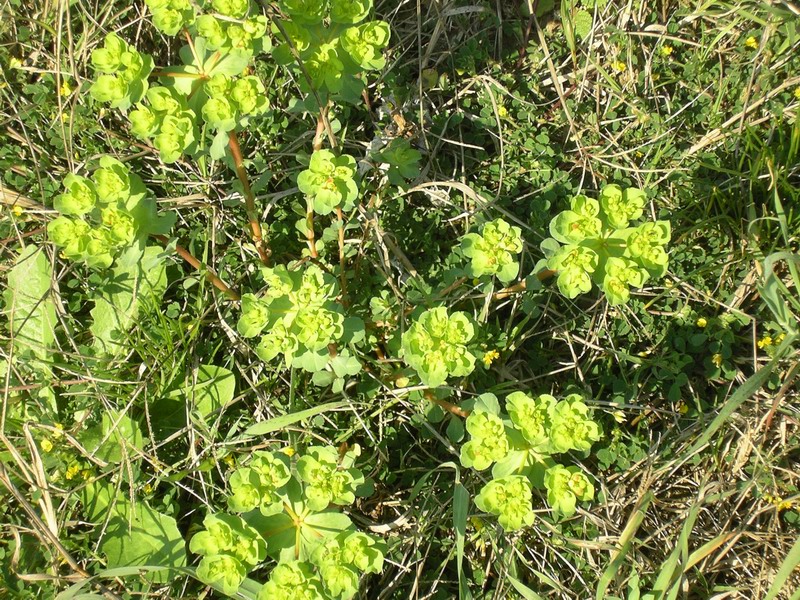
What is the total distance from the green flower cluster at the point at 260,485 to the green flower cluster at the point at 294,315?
1.15 feet

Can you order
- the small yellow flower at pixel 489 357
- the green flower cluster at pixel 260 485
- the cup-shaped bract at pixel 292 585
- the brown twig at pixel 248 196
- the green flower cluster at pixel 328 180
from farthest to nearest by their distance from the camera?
the small yellow flower at pixel 489 357 → the brown twig at pixel 248 196 → the green flower cluster at pixel 328 180 → the green flower cluster at pixel 260 485 → the cup-shaped bract at pixel 292 585

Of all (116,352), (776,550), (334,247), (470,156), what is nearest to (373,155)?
(334,247)

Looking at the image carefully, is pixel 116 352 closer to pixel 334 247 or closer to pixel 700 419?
pixel 334 247

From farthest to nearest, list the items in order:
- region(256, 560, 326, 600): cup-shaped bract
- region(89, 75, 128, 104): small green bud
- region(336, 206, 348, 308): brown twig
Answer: region(336, 206, 348, 308): brown twig, region(89, 75, 128, 104): small green bud, region(256, 560, 326, 600): cup-shaped bract

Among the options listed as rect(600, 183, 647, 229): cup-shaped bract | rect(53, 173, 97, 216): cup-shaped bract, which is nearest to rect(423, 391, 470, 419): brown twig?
rect(600, 183, 647, 229): cup-shaped bract

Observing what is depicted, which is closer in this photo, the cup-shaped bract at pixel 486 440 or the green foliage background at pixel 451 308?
the cup-shaped bract at pixel 486 440

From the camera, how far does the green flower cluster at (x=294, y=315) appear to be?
91.2 inches

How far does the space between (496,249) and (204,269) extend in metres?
1.14

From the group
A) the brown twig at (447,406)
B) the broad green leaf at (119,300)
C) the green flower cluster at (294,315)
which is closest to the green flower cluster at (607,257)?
the brown twig at (447,406)

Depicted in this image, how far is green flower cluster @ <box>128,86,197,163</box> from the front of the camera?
2252mm

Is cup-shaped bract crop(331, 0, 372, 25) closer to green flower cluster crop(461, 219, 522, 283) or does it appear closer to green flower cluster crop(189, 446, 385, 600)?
green flower cluster crop(461, 219, 522, 283)

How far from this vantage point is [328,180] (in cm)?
244

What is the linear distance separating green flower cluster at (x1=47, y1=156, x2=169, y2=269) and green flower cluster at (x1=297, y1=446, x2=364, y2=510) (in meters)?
0.94

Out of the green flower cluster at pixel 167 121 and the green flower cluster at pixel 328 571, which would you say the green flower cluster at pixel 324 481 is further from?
the green flower cluster at pixel 167 121
